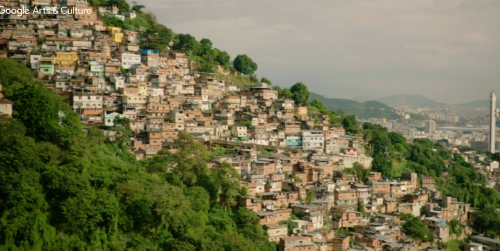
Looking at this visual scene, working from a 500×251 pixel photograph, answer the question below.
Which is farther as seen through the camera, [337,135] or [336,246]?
[337,135]

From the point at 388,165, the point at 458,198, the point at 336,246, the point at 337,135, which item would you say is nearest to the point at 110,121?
the point at 336,246

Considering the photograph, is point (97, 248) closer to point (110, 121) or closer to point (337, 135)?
point (110, 121)

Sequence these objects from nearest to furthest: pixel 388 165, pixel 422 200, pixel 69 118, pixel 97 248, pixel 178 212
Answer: pixel 97 248, pixel 178 212, pixel 69 118, pixel 422 200, pixel 388 165

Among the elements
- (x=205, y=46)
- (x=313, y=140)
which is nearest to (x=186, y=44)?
(x=205, y=46)

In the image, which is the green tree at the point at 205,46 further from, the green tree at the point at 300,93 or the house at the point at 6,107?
the house at the point at 6,107

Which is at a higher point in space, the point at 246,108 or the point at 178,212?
the point at 246,108

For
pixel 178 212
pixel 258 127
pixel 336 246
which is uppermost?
pixel 258 127

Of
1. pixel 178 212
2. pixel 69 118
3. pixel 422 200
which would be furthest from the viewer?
pixel 422 200
